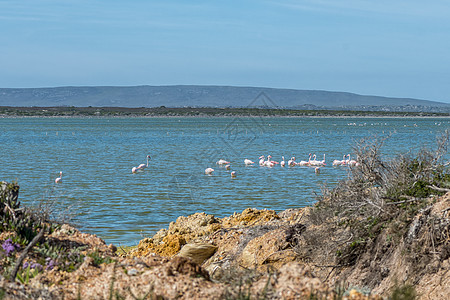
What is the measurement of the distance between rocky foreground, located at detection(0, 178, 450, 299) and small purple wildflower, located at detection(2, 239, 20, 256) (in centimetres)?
1

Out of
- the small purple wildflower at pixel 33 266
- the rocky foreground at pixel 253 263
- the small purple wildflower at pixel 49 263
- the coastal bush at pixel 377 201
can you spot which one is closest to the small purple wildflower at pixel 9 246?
the rocky foreground at pixel 253 263

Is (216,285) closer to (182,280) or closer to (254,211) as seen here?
(182,280)

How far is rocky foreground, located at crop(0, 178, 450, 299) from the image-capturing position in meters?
4.72

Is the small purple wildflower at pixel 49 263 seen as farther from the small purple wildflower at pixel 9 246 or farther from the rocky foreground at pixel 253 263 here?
the small purple wildflower at pixel 9 246

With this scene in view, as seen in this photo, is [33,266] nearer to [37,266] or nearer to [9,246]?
[37,266]

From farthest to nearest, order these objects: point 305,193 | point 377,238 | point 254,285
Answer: point 305,193, point 377,238, point 254,285

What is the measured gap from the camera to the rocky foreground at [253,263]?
186 inches

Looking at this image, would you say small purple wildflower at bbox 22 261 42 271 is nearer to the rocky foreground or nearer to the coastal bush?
the rocky foreground

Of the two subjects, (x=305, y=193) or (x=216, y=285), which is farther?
(x=305, y=193)

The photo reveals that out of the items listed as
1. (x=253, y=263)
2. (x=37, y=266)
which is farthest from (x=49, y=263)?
(x=253, y=263)

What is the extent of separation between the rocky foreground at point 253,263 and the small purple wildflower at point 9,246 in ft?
0.04

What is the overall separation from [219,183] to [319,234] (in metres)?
14.4

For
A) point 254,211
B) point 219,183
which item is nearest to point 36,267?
point 254,211

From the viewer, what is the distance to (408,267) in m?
6.70
